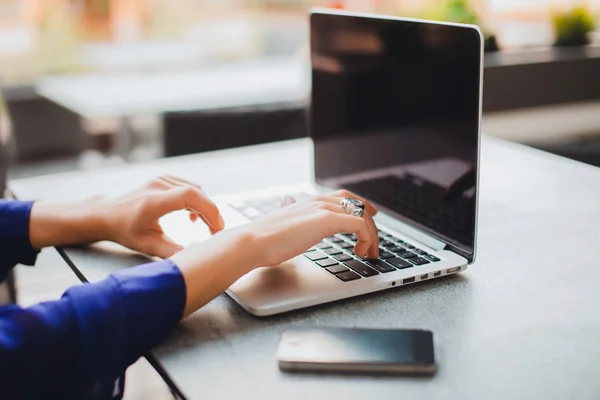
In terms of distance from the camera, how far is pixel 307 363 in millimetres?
649

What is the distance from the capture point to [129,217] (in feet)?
3.11

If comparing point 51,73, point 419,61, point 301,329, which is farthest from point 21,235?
point 51,73

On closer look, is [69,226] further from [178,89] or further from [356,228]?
[178,89]

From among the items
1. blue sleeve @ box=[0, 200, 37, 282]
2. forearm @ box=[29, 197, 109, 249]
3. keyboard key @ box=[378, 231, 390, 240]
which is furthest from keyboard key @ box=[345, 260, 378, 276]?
blue sleeve @ box=[0, 200, 37, 282]

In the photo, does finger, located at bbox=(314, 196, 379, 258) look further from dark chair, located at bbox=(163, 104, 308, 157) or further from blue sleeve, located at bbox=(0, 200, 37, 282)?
dark chair, located at bbox=(163, 104, 308, 157)

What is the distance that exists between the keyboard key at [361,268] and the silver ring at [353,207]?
0.06 meters

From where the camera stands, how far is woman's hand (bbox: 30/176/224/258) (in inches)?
36.9

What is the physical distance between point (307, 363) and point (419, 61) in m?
0.49

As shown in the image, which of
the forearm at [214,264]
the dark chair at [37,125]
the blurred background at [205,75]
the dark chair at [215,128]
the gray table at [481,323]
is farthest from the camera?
the dark chair at [37,125]

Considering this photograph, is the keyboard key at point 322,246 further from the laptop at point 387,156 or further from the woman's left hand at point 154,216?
the woman's left hand at point 154,216

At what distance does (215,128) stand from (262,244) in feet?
5.16

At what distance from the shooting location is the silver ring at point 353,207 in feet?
2.89

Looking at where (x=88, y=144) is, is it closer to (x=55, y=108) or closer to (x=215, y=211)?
(x=55, y=108)

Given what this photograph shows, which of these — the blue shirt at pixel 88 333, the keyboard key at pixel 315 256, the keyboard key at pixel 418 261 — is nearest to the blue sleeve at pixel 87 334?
the blue shirt at pixel 88 333
